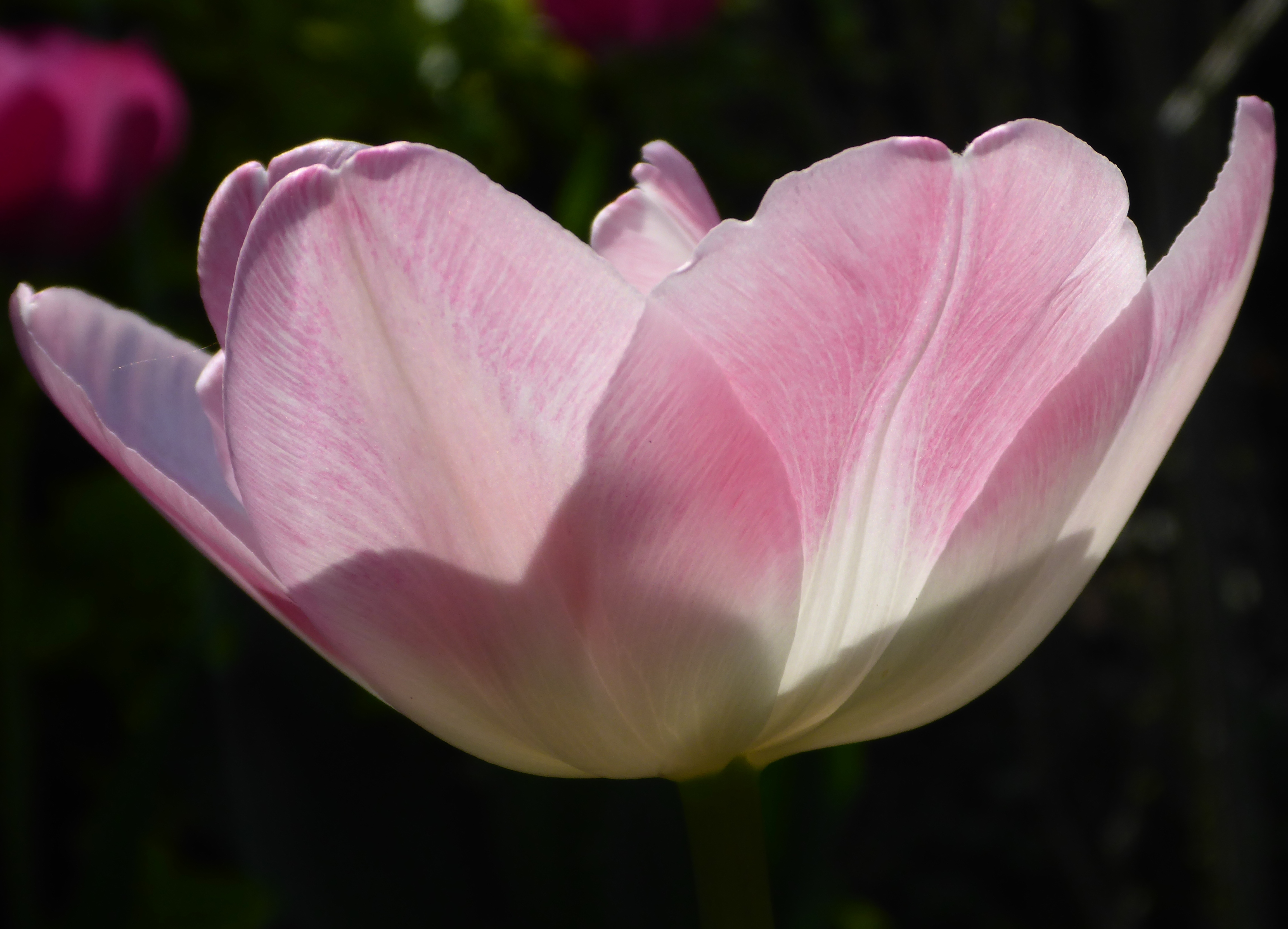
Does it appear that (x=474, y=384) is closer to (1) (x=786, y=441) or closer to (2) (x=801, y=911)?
(1) (x=786, y=441)

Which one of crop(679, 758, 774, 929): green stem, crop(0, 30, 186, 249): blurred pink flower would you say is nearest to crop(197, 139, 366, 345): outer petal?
crop(679, 758, 774, 929): green stem

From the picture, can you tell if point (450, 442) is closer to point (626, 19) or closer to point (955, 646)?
point (955, 646)

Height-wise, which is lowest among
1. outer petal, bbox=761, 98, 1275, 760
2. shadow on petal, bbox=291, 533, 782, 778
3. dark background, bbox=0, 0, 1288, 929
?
dark background, bbox=0, 0, 1288, 929

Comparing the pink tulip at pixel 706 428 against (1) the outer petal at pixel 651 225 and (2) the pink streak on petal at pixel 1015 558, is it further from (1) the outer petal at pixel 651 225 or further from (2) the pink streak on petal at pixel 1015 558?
(1) the outer petal at pixel 651 225

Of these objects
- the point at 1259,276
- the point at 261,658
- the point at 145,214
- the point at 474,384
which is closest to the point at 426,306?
the point at 474,384

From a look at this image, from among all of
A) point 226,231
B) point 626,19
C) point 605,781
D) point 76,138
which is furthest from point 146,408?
point 626,19

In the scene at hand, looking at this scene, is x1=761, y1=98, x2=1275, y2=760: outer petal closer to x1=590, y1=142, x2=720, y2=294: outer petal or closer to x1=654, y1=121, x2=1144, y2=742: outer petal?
x1=654, y1=121, x2=1144, y2=742: outer petal

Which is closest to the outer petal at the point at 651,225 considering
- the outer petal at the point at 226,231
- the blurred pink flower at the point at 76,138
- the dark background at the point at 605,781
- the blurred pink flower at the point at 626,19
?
the outer petal at the point at 226,231
